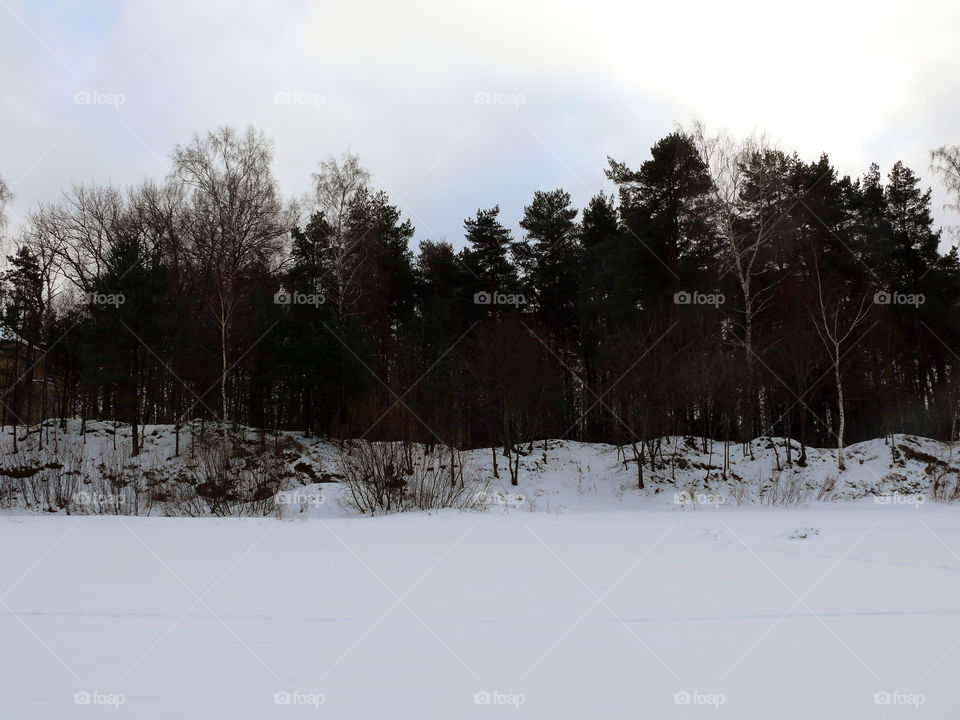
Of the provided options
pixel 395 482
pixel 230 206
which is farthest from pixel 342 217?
pixel 395 482

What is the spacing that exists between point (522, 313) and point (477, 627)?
28.5m

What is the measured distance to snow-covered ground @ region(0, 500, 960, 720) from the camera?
3.91 meters

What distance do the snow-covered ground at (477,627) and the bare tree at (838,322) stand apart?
1485 cm

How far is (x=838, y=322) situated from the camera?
24047mm

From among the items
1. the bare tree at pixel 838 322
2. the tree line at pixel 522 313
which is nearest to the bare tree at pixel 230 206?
the tree line at pixel 522 313

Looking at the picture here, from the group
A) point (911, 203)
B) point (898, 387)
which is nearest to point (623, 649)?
point (898, 387)

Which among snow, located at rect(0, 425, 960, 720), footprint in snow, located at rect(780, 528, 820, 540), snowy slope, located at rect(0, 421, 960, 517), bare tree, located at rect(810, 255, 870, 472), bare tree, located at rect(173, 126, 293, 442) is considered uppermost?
bare tree, located at rect(173, 126, 293, 442)

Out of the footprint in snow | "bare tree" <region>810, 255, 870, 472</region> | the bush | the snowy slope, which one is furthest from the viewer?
"bare tree" <region>810, 255, 870, 472</region>

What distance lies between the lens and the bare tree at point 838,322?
73.9 ft

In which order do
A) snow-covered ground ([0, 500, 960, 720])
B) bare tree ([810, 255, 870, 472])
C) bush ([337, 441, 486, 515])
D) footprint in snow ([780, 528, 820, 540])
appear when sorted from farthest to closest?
1. bare tree ([810, 255, 870, 472])
2. bush ([337, 441, 486, 515])
3. footprint in snow ([780, 528, 820, 540])
4. snow-covered ground ([0, 500, 960, 720])

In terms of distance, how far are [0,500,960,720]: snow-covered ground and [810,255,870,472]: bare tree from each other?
14846 mm

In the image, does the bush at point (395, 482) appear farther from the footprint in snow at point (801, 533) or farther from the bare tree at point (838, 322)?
the bare tree at point (838, 322)

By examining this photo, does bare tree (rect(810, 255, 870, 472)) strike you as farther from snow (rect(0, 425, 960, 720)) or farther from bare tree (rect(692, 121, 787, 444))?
snow (rect(0, 425, 960, 720))

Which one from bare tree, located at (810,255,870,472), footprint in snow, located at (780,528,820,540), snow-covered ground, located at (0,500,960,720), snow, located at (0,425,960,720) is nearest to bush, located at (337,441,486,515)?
snow, located at (0,425,960,720)
